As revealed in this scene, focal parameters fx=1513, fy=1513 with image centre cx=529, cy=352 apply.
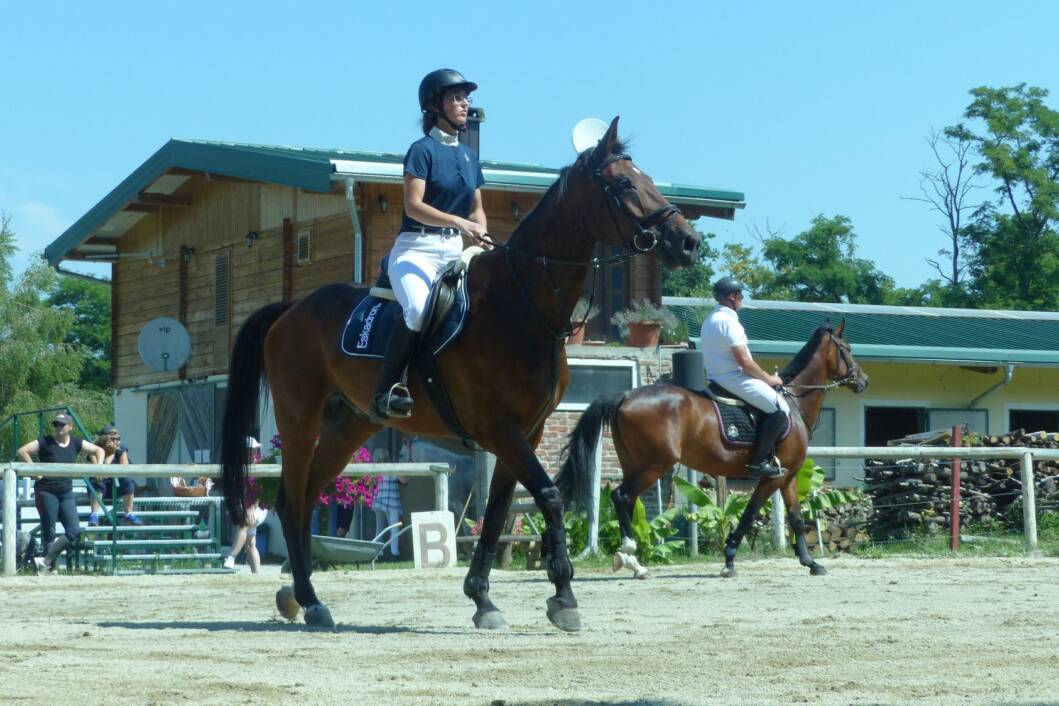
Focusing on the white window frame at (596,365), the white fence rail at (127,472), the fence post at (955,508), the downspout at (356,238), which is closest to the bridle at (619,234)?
the white fence rail at (127,472)

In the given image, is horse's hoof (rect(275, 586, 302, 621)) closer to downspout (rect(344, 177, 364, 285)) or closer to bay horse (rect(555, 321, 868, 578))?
bay horse (rect(555, 321, 868, 578))

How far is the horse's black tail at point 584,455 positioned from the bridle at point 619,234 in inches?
221

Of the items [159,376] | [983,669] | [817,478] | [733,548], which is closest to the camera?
[983,669]

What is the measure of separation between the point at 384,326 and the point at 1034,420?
65.5 ft

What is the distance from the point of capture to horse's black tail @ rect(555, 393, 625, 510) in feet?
46.3

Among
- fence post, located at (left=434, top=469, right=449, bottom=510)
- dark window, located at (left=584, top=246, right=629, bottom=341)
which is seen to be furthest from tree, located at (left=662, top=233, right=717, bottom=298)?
fence post, located at (left=434, top=469, right=449, bottom=510)

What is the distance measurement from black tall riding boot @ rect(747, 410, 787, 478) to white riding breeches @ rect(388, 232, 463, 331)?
614 centimetres

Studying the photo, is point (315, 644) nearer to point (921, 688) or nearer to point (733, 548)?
point (921, 688)

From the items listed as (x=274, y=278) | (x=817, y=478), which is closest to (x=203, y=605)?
(x=817, y=478)

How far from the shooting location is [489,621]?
855cm

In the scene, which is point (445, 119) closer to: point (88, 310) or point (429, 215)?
point (429, 215)

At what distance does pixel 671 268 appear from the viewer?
800 centimetres

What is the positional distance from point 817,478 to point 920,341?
7.65 metres

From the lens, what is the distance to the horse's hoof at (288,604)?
9219 mm
